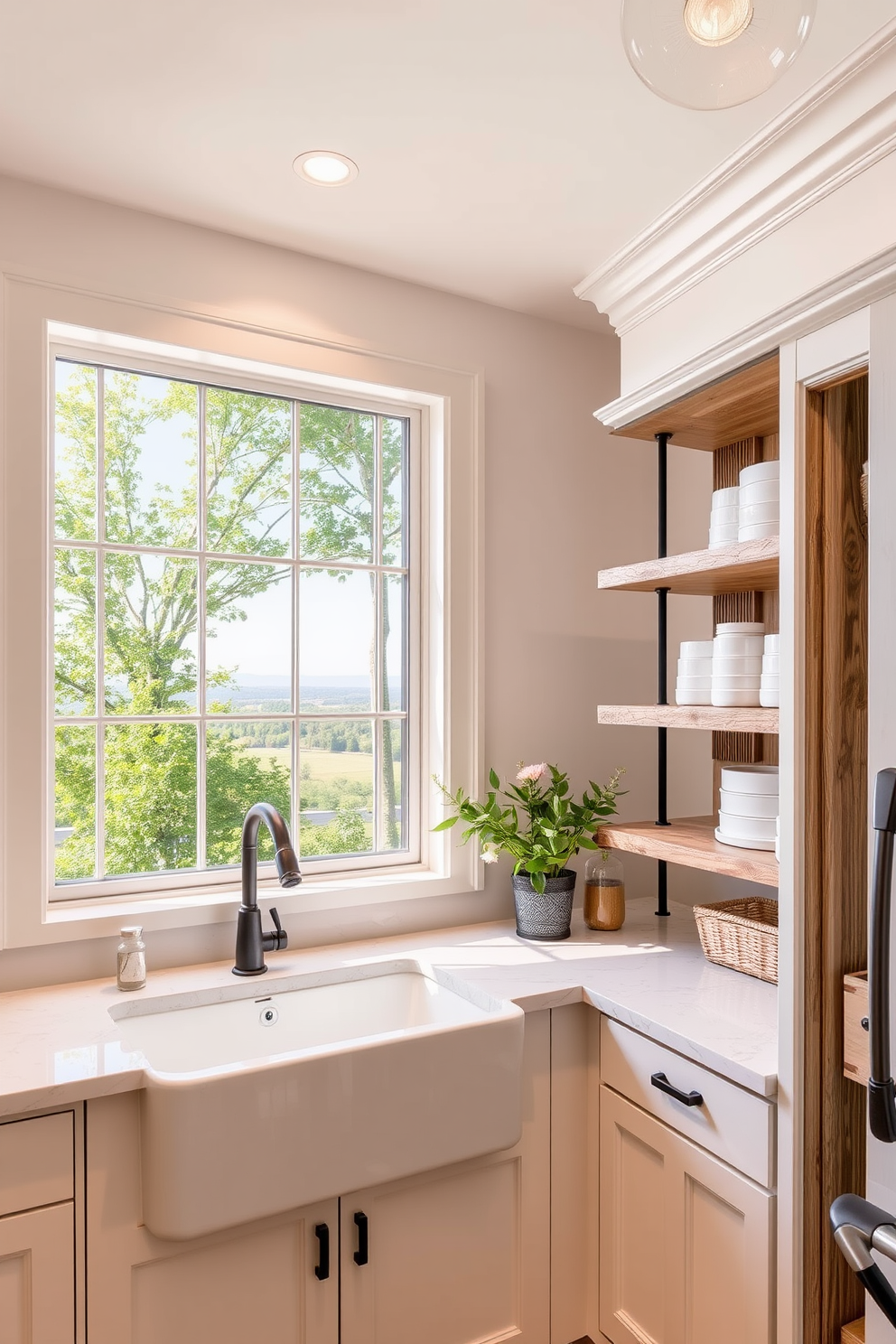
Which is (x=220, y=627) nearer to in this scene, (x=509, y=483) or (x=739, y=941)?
(x=509, y=483)

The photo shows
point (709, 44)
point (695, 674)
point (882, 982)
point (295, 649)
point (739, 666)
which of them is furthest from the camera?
point (295, 649)

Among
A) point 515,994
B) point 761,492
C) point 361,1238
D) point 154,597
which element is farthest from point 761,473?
point 361,1238

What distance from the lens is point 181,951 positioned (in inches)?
76.1

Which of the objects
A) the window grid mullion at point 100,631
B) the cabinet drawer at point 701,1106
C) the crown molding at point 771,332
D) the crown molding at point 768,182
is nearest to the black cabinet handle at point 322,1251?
the cabinet drawer at point 701,1106

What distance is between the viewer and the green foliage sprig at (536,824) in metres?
2.10

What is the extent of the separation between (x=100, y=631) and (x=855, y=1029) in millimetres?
1666

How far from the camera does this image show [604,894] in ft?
7.26

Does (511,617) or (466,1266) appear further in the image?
(511,617)

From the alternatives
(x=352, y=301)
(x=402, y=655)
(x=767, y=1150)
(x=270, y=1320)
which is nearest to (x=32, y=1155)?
(x=270, y=1320)

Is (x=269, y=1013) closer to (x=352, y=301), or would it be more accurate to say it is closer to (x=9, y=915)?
(x=9, y=915)

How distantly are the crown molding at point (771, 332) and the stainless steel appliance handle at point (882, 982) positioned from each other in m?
0.70

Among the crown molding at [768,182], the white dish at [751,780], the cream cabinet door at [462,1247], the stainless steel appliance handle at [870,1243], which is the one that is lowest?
the cream cabinet door at [462,1247]

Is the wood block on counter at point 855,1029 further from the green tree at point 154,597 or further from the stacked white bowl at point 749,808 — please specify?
the green tree at point 154,597

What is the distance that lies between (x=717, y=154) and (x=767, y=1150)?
69.5 inches
